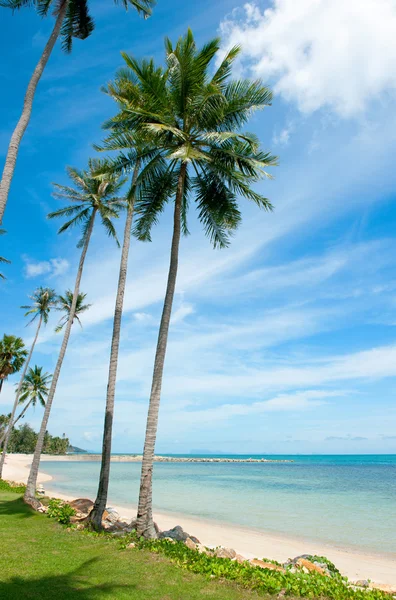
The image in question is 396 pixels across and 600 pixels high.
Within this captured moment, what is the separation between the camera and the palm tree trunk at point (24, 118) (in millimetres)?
Answer: 6730

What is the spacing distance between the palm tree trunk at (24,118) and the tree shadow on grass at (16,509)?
10373 millimetres

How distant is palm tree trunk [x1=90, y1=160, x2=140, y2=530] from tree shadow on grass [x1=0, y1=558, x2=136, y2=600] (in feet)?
13.6

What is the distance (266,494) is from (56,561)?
2794 cm

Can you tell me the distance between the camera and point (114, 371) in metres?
12.5

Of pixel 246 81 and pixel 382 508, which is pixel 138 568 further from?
pixel 382 508

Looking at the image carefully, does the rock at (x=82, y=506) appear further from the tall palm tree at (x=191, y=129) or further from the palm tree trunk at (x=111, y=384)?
the tall palm tree at (x=191, y=129)

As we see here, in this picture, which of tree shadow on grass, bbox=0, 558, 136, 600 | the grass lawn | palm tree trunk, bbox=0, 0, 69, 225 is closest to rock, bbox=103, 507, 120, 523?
the grass lawn

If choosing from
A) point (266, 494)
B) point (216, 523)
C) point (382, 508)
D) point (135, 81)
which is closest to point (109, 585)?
point (135, 81)

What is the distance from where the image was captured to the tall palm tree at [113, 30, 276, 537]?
414 inches

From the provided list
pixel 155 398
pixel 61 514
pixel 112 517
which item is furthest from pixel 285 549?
pixel 155 398

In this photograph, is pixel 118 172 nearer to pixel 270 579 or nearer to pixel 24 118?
pixel 24 118

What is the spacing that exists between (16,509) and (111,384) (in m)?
5.82

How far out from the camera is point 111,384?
12.4 m

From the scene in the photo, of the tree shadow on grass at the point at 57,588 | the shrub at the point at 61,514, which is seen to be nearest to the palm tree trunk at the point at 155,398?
the tree shadow on grass at the point at 57,588
